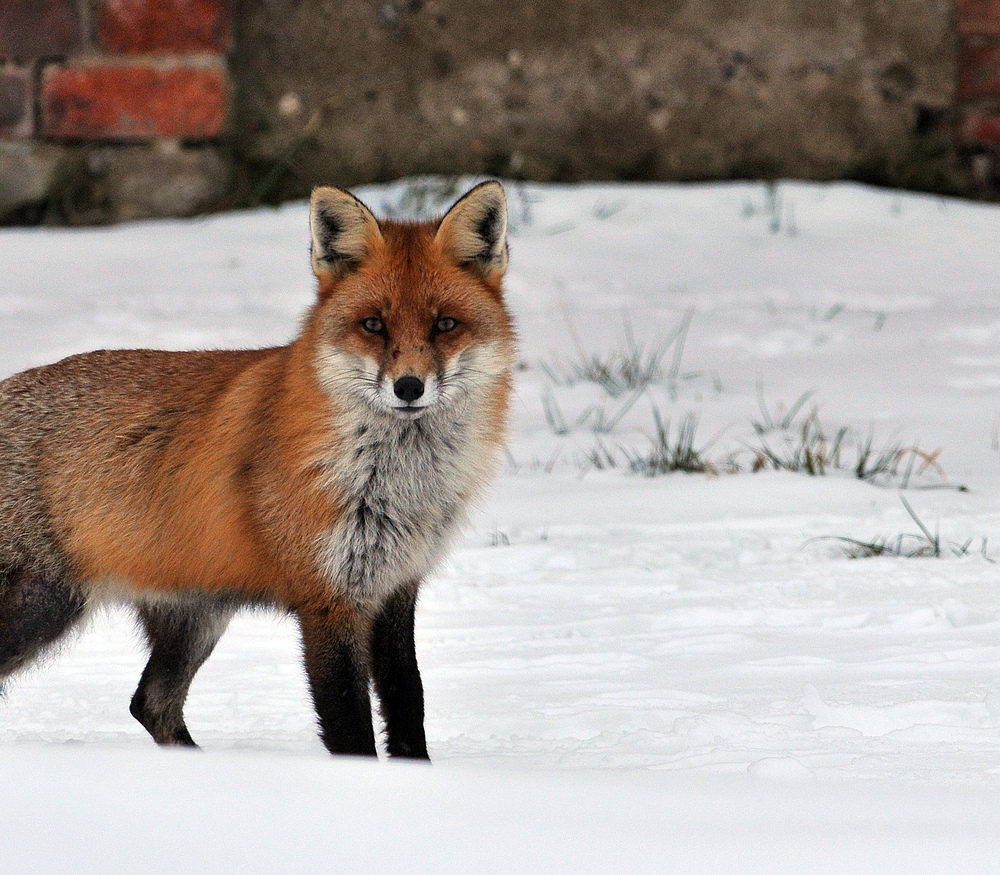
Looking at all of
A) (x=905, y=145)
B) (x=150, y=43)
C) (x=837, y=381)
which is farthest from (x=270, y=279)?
(x=905, y=145)

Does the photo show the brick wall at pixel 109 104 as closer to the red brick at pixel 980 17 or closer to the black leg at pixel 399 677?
the red brick at pixel 980 17

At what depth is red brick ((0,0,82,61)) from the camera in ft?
25.5

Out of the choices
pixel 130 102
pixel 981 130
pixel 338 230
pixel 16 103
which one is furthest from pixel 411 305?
pixel 981 130

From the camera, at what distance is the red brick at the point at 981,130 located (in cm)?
A: 841

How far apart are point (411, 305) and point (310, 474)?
0.49 metres

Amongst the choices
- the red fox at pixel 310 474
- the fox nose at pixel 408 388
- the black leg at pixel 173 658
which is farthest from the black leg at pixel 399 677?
the fox nose at pixel 408 388

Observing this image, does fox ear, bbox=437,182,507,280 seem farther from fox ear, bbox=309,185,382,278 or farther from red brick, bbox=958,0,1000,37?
red brick, bbox=958,0,1000,37

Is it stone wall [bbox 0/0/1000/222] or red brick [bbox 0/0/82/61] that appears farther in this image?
Result: stone wall [bbox 0/0/1000/222]

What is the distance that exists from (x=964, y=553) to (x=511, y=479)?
1.94m

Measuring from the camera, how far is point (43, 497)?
354cm

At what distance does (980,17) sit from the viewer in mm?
8297

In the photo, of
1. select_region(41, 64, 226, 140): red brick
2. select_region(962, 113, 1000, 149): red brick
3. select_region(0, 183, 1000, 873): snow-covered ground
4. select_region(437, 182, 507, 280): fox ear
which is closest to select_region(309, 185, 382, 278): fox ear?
select_region(437, 182, 507, 280): fox ear

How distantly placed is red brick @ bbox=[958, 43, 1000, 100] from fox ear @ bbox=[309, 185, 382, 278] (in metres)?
6.20

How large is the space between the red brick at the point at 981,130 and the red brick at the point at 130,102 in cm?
468
